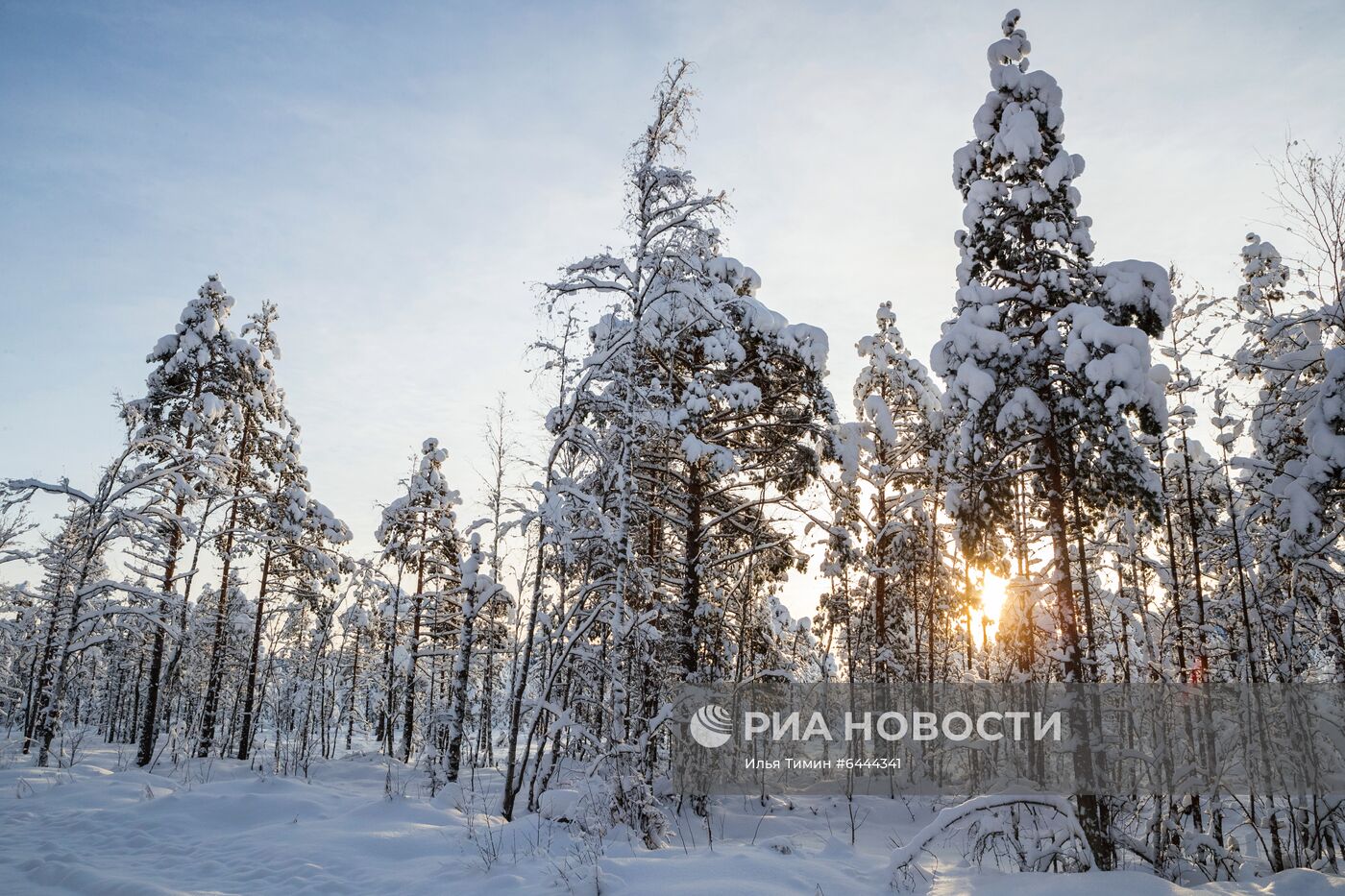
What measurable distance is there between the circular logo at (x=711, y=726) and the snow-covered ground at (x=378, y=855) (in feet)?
4.74

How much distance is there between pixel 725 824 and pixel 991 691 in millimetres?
6302

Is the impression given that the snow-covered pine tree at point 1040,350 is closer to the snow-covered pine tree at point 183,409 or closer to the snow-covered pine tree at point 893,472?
the snow-covered pine tree at point 893,472

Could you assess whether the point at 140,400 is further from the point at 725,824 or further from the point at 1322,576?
the point at 1322,576

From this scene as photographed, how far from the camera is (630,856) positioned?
7.57 m

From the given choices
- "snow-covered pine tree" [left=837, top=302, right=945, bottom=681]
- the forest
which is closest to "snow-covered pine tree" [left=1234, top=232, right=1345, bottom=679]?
the forest

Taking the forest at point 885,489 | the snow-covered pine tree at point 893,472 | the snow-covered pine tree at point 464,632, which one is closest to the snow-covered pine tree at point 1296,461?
the forest at point 885,489

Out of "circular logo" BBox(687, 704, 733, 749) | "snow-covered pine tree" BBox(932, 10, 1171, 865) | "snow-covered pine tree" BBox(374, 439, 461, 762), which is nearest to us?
"snow-covered pine tree" BBox(932, 10, 1171, 865)

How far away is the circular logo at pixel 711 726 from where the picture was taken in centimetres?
1271

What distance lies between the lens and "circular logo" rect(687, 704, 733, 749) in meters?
12.7

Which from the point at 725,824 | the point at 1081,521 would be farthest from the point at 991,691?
the point at 725,824

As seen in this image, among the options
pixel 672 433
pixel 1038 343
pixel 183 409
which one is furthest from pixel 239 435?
pixel 1038 343

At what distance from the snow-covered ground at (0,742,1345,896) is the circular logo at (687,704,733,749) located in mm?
1445

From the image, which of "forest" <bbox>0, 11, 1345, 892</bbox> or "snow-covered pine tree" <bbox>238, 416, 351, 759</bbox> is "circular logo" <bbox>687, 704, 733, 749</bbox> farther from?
"snow-covered pine tree" <bbox>238, 416, 351, 759</bbox>

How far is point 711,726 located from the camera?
1318 cm
